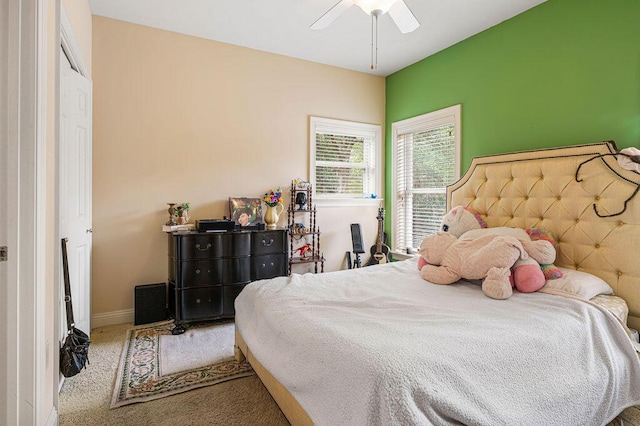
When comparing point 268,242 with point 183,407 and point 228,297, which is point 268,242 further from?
point 183,407

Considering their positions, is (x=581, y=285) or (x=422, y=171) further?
(x=422, y=171)

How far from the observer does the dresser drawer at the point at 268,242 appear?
11.0ft

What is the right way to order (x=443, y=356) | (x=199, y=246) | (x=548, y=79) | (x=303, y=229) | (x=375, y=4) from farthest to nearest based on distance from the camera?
(x=303, y=229), (x=199, y=246), (x=548, y=79), (x=375, y=4), (x=443, y=356)

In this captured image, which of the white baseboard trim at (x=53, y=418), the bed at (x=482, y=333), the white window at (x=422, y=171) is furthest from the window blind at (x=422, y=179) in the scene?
the white baseboard trim at (x=53, y=418)

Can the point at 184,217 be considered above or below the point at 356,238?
above

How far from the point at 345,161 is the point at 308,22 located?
166cm

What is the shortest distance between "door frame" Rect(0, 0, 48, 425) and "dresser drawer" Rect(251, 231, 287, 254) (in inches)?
77.7

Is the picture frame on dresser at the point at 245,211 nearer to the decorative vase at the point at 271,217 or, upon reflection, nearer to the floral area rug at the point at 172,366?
the decorative vase at the point at 271,217

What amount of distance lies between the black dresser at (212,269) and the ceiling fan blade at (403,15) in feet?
6.90

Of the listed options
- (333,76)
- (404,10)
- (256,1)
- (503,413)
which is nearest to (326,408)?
(503,413)

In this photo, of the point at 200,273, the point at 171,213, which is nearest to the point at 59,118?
the point at 171,213

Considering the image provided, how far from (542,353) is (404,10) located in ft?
6.76

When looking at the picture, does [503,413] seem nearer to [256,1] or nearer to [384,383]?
[384,383]

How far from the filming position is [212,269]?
10.3 feet
